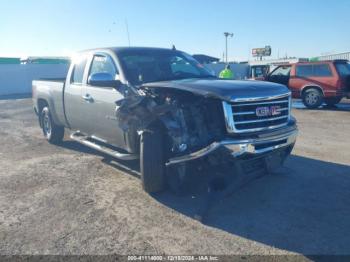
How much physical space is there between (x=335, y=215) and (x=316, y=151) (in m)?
3.12

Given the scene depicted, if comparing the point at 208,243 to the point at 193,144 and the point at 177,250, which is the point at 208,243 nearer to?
the point at 177,250

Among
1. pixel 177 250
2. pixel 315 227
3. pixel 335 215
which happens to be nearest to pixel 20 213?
pixel 177 250

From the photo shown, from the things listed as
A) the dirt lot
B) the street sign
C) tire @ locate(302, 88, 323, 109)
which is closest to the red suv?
tire @ locate(302, 88, 323, 109)

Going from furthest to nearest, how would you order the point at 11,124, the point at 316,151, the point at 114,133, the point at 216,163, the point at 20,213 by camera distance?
Result: 1. the point at 11,124
2. the point at 316,151
3. the point at 114,133
4. the point at 20,213
5. the point at 216,163

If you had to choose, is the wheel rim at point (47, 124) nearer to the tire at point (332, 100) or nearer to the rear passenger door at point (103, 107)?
the rear passenger door at point (103, 107)

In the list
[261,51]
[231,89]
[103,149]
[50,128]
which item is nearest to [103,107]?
[103,149]

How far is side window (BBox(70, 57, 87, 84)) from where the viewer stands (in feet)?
20.7

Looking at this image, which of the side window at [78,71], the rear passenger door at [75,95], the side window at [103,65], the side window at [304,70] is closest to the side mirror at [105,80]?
the side window at [103,65]

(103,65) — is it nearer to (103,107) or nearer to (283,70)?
(103,107)

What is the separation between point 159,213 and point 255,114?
163 cm

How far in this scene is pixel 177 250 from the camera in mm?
3379

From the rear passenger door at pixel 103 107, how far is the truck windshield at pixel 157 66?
241mm

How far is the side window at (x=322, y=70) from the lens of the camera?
1314cm

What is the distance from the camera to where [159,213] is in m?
4.23
